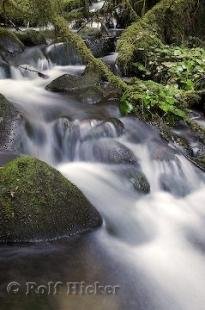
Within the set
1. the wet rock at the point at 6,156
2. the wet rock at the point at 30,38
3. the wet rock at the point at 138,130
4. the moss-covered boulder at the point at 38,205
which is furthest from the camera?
the wet rock at the point at 30,38

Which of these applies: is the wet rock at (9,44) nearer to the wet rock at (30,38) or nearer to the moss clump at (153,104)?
the wet rock at (30,38)

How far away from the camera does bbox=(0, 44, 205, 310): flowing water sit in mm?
3635

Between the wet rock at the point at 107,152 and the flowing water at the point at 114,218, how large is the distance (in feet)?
0.05

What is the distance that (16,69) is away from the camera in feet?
29.1

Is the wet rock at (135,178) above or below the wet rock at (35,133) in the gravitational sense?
below

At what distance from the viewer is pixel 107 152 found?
19.5 feet

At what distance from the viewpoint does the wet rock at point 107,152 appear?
19.2ft

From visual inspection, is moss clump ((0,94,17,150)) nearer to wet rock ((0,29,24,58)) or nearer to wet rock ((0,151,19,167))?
wet rock ((0,151,19,167))

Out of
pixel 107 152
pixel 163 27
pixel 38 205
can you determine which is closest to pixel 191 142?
pixel 107 152

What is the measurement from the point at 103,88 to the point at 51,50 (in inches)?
111

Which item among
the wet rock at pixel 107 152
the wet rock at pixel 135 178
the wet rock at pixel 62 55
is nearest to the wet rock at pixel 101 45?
the wet rock at pixel 62 55

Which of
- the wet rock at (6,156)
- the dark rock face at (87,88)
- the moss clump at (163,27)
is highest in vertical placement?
the moss clump at (163,27)

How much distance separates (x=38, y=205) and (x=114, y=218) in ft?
3.24

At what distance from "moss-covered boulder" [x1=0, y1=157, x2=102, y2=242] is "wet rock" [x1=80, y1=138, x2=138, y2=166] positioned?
150 centimetres
